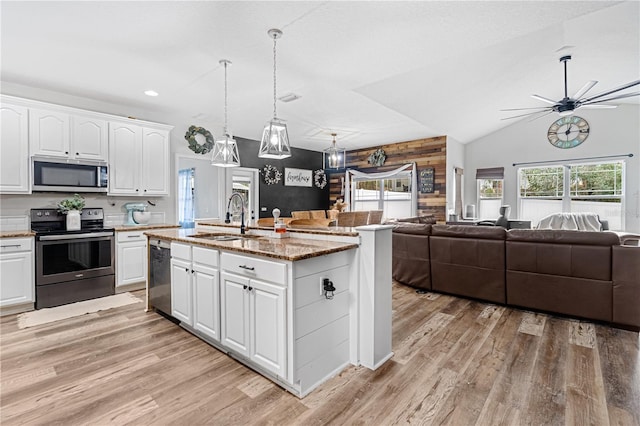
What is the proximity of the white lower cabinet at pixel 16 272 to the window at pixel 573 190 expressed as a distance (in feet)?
30.0

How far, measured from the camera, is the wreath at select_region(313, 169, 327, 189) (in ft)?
27.4

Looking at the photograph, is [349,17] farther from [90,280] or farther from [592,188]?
[592,188]

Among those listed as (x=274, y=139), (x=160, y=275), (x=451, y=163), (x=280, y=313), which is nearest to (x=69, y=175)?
(x=160, y=275)

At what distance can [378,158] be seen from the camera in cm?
788

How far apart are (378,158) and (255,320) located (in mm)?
6469

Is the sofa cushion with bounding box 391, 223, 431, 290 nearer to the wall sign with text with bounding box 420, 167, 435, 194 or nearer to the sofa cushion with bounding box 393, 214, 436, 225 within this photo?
the sofa cushion with bounding box 393, 214, 436, 225

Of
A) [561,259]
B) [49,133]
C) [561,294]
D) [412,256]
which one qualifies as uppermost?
[49,133]

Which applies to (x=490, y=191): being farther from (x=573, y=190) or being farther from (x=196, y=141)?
(x=196, y=141)

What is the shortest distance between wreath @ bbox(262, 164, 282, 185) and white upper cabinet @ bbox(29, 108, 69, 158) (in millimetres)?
3636

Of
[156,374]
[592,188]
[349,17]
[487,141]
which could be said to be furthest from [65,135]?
[592,188]

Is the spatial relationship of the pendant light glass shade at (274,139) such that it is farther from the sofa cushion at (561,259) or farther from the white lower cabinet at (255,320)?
the sofa cushion at (561,259)

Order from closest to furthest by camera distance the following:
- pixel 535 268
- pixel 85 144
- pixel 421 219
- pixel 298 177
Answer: pixel 535 268, pixel 85 144, pixel 421 219, pixel 298 177

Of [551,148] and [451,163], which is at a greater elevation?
[551,148]

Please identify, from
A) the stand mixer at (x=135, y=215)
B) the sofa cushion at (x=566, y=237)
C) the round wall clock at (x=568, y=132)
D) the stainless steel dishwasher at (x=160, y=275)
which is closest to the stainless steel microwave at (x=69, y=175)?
the stand mixer at (x=135, y=215)
